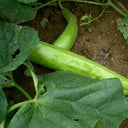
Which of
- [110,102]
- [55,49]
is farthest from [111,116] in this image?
[55,49]

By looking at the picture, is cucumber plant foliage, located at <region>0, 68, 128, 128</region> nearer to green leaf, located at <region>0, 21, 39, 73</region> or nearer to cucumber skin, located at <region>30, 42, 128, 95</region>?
green leaf, located at <region>0, 21, 39, 73</region>

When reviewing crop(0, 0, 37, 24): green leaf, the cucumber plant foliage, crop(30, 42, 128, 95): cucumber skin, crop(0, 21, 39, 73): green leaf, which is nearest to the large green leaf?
the cucumber plant foliage

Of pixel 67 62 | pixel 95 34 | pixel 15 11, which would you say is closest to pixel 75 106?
pixel 67 62

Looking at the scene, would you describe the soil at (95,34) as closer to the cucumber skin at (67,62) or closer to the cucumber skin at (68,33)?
the cucumber skin at (68,33)

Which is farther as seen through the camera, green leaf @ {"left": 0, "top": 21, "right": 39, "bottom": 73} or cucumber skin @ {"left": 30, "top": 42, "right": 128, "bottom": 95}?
cucumber skin @ {"left": 30, "top": 42, "right": 128, "bottom": 95}

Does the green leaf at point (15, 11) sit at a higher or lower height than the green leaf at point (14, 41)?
higher

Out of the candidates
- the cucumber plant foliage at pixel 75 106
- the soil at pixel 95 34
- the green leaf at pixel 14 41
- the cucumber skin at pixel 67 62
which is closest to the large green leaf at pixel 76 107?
the cucumber plant foliage at pixel 75 106

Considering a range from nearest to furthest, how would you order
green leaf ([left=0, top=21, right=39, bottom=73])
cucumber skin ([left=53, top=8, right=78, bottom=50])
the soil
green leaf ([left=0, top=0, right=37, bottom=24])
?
green leaf ([left=0, top=21, right=39, bottom=73]), green leaf ([left=0, top=0, right=37, bottom=24]), cucumber skin ([left=53, top=8, right=78, bottom=50]), the soil

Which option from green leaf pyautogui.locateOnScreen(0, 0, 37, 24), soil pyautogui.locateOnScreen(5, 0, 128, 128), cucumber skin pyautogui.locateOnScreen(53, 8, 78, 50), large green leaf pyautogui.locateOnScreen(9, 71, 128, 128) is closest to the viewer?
large green leaf pyautogui.locateOnScreen(9, 71, 128, 128)
